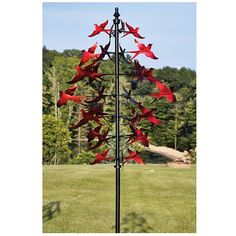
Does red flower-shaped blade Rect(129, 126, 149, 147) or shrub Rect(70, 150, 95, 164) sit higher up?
A: red flower-shaped blade Rect(129, 126, 149, 147)

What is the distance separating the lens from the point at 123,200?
214 inches

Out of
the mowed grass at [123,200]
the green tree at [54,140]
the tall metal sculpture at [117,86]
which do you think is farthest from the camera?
the green tree at [54,140]

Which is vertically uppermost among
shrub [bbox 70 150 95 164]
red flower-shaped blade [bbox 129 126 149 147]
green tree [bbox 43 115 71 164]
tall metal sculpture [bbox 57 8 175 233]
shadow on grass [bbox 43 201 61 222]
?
tall metal sculpture [bbox 57 8 175 233]

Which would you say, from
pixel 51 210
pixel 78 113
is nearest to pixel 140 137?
pixel 51 210

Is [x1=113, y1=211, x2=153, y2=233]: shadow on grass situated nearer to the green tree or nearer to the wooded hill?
the wooded hill

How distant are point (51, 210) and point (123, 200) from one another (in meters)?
1.12

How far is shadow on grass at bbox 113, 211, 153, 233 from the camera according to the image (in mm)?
3763

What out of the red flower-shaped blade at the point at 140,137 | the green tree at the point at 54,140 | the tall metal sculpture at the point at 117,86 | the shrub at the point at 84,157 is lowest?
the shrub at the point at 84,157

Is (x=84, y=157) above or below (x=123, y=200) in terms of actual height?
above

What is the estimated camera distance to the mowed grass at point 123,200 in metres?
4.10

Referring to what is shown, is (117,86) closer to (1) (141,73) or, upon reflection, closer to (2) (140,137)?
(1) (141,73)

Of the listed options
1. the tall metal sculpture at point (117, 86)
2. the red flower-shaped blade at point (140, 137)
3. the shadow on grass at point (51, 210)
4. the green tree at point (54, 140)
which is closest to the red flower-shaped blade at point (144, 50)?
the tall metal sculpture at point (117, 86)

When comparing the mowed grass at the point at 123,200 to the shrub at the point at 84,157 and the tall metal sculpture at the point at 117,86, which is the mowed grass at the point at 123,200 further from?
the tall metal sculpture at the point at 117,86

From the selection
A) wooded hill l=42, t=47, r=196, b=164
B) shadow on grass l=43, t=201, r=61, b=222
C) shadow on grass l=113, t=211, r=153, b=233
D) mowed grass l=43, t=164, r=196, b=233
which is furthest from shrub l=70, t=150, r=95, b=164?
shadow on grass l=113, t=211, r=153, b=233
